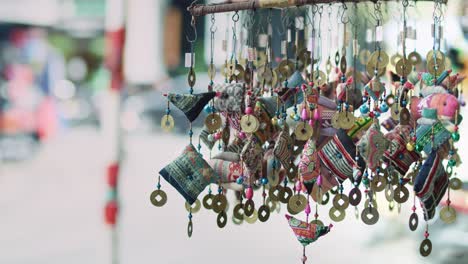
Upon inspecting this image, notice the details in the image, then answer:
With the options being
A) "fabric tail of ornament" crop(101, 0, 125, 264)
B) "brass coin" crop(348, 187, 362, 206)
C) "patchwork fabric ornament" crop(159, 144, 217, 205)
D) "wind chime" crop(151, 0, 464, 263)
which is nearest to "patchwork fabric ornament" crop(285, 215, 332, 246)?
"wind chime" crop(151, 0, 464, 263)

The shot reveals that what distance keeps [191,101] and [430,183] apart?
523mm

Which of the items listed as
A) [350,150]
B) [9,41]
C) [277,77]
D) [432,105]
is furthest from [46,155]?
[432,105]

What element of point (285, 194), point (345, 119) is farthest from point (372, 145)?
point (285, 194)

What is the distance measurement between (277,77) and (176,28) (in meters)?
0.68

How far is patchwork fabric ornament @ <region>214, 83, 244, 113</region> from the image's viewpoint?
124 centimetres

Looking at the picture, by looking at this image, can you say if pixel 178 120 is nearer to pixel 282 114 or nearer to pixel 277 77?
pixel 277 77

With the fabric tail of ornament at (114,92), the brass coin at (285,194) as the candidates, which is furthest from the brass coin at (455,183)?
the fabric tail of ornament at (114,92)

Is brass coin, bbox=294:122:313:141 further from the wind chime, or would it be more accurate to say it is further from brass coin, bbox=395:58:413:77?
brass coin, bbox=395:58:413:77

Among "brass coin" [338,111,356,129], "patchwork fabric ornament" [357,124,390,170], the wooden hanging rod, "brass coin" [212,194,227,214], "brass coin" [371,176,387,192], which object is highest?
the wooden hanging rod

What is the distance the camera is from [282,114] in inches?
50.4

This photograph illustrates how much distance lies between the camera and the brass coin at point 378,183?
4.12 ft

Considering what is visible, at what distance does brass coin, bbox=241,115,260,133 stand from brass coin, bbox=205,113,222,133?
7cm

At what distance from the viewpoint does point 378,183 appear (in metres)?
1.28

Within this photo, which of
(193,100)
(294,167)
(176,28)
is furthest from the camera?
(176,28)
